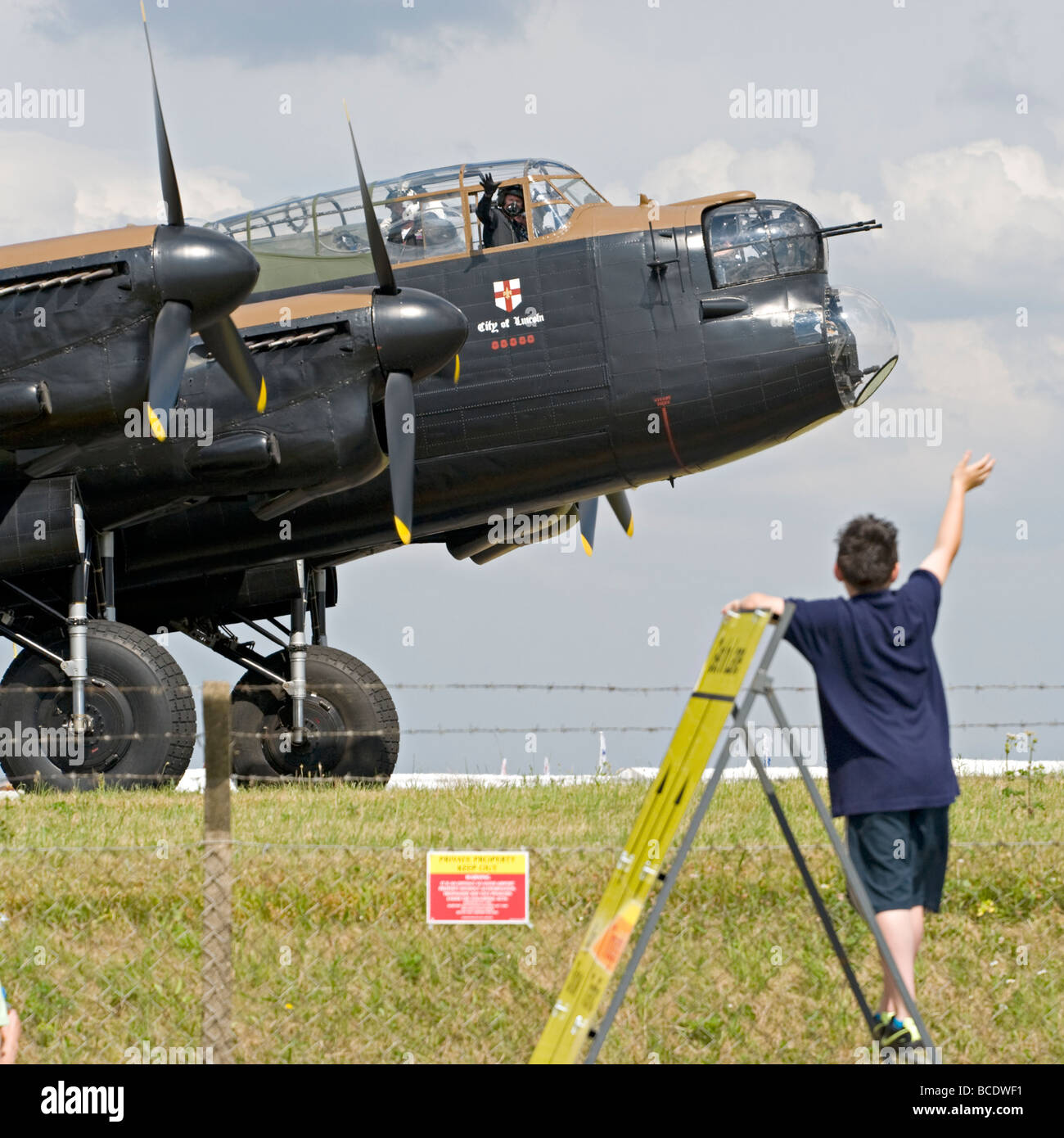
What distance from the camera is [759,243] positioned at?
1429cm

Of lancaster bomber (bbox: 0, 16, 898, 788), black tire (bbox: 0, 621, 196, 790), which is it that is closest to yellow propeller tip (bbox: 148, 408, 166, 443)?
lancaster bomber (bbox: 0, 16, 898, 788)

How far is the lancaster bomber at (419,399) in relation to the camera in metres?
13.7

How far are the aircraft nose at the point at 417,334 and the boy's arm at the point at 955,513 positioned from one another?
25.3ft

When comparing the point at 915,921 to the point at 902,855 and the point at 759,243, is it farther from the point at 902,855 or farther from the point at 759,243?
the point at 759,243

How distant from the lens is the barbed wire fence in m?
7.63

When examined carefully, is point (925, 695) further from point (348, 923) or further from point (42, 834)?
point (42, 834)

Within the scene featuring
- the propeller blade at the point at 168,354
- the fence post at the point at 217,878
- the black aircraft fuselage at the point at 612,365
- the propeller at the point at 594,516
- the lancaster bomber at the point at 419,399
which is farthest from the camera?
the propeller at the point at 594,516

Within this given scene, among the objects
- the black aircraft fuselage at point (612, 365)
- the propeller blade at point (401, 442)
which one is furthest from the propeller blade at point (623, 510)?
the propeller blade at point (401, 442)

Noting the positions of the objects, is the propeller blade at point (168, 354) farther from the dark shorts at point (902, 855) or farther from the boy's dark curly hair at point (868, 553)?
the dark shorts at point (902, 855)

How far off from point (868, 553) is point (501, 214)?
9705 mm

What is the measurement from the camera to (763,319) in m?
14.0

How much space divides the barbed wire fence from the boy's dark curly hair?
6.17 feet
